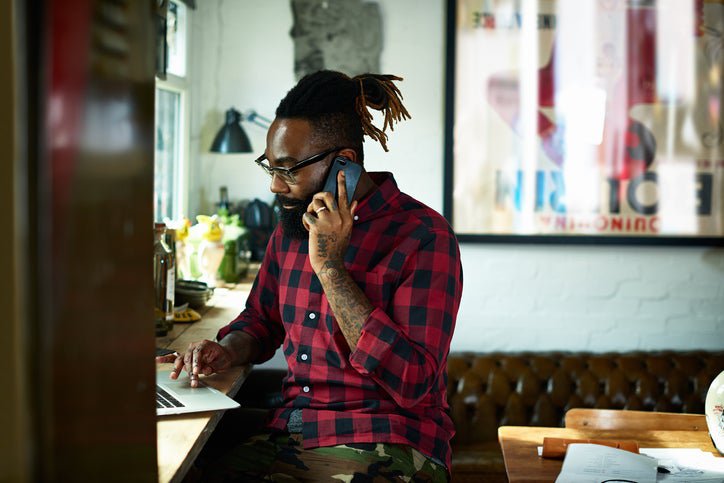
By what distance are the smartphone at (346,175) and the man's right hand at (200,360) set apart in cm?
46

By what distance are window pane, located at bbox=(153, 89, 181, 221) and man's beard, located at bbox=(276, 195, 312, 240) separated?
4.58 ft

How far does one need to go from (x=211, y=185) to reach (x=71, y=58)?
3.22 m

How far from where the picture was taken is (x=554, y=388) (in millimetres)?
3281

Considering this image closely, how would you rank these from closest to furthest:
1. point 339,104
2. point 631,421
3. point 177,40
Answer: point 339,104, point 631,421, point 177,40

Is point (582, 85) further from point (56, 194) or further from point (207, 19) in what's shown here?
point (56, 194)

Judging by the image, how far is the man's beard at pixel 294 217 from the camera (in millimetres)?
1889

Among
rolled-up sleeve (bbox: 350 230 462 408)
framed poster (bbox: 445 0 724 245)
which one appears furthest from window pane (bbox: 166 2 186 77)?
rolled-up sleeve (bbox: 350 230 462 408)

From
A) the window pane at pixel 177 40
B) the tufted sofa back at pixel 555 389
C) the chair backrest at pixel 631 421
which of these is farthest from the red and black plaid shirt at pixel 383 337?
the window pane at pixel 177 40

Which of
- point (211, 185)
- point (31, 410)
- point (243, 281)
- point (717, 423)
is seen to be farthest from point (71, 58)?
point (211, 185)

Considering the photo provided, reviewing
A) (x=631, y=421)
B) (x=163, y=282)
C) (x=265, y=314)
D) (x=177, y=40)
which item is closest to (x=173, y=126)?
(x=177, y=40)

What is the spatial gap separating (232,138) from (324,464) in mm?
2084

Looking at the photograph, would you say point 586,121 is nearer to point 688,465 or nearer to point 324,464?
point 688,465

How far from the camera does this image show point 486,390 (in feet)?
10.7

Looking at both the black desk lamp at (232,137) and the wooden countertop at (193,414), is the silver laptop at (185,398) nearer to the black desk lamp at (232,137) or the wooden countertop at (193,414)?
the wooden countertop at (193,414)
